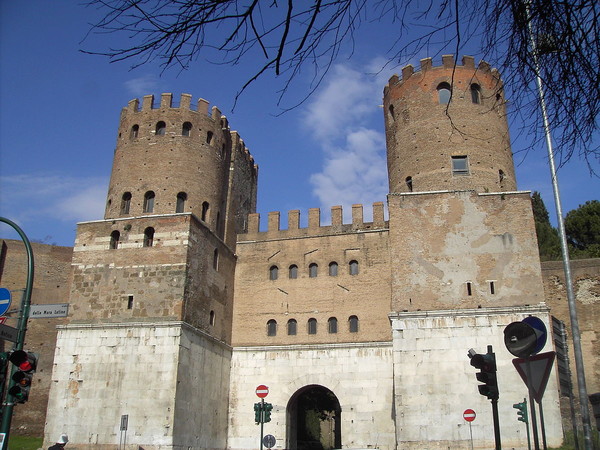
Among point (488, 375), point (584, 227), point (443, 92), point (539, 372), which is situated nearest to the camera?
point (539, 372)

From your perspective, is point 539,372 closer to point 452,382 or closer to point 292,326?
point 452,382

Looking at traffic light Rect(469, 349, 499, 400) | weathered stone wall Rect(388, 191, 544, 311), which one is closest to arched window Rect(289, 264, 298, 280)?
weathered stone wall Rect(388, 191, 544, 311)

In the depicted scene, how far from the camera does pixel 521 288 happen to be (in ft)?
57.1

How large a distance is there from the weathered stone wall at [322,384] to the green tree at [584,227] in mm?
18937

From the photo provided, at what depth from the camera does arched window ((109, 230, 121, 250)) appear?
20197 millimetres

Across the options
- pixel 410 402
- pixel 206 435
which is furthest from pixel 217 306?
pixel 410 402

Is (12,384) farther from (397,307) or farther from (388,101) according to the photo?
(388,101)

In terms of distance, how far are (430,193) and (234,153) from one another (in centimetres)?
986

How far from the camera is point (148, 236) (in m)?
20.2

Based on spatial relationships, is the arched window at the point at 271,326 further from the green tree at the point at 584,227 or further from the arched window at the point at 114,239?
the green tree at the point at 584,227

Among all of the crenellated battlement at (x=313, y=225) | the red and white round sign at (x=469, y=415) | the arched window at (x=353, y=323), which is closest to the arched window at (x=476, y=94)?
the crenellated battlement at (x=313, y=225)

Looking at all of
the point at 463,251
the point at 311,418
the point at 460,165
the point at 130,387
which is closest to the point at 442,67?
the point at 460,165

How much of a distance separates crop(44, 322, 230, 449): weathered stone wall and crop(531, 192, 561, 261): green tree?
2098cm

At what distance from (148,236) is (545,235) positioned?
24767mm
